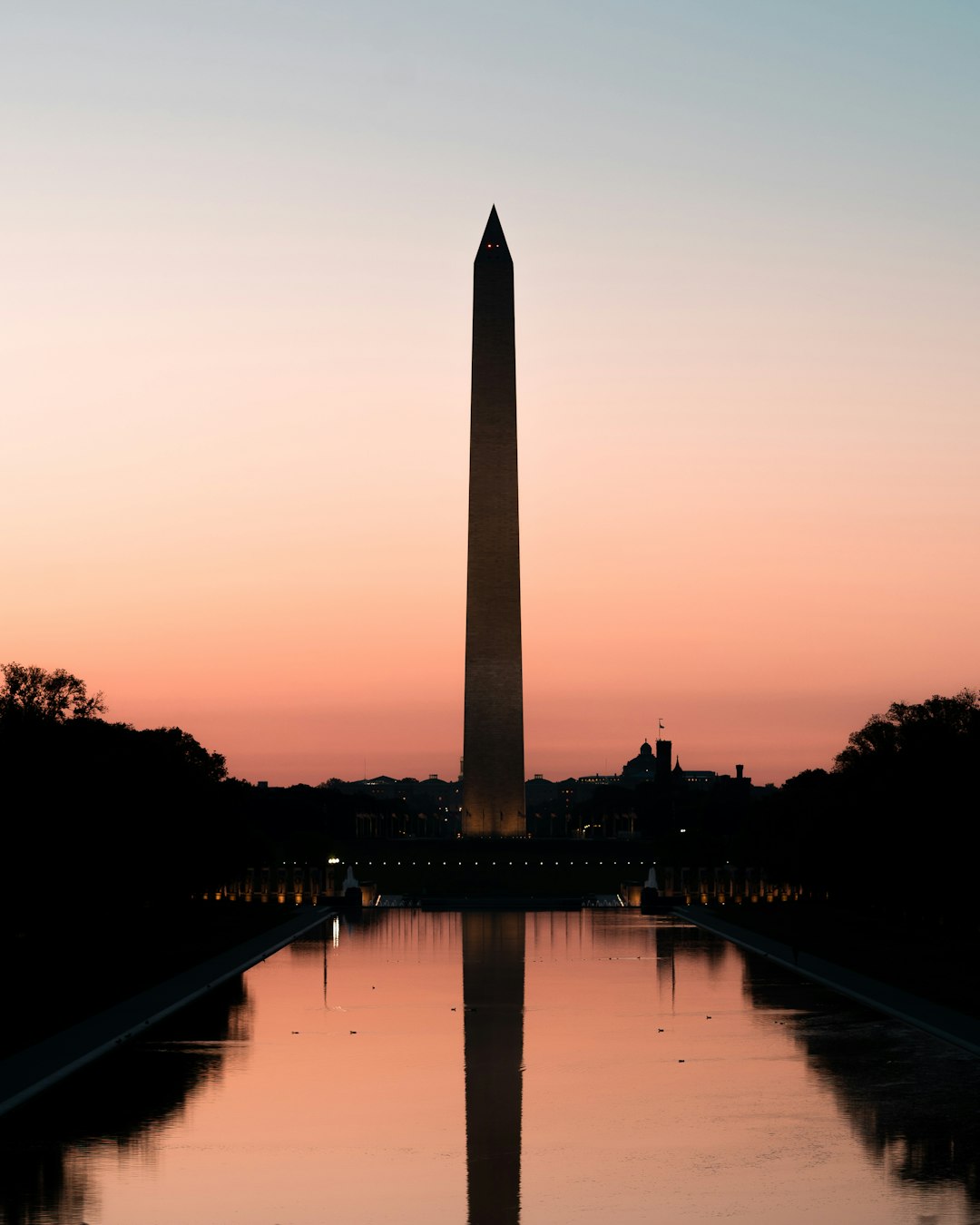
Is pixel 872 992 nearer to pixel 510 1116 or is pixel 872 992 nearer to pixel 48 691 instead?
pixel 510 1116

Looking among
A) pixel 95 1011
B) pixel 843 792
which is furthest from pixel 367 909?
pixel 95 1011

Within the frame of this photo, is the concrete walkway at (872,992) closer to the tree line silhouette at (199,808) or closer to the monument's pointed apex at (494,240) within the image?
the tree line silhouette at (199,808)

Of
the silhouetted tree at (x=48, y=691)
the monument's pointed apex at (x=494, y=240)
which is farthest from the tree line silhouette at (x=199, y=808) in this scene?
the monument's pointed apex at (x=494, y=240)

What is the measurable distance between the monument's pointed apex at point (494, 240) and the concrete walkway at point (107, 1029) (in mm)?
61269

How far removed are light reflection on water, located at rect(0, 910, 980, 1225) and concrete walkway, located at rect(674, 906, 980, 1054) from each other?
1.57 ft

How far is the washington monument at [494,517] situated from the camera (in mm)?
98750

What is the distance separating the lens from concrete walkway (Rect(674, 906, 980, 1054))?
26875mm

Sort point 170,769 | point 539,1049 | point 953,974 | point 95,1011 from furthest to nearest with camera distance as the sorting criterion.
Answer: point 170,769 < point 953,974 < point 95,1011 < point 539,1049

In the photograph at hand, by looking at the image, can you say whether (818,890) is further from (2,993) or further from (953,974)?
(2,993)

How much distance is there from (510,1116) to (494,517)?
80.8 meters

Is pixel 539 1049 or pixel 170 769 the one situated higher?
pixel 170 769

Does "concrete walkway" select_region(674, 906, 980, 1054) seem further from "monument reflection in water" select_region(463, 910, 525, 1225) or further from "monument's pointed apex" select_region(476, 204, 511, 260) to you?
"monument's pointed apex" select_region(476, 204, 511, 260)

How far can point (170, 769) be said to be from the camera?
6638 cm

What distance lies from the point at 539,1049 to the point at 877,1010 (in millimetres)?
8286
